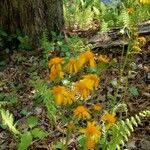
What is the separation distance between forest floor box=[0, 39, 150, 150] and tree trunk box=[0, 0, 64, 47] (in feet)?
0.86

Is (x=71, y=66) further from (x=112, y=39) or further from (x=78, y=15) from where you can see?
(x=78, y=15)

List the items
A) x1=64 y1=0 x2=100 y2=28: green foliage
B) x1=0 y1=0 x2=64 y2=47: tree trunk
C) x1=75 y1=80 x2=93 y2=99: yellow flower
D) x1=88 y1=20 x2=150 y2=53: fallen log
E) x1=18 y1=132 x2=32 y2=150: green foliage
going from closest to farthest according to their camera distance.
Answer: x1=75 y1=80 x2=93 y2=99: yellow flower < x1=18 y1=132 x2=32 y2=150: green foliage < x1=88 y1=20 x2=150 y2=53: fallen log < x1=0 y1=0 x2=64 y2=47: tree trunk < x1=64 y1=0 x2=100 y2=28: green foliage

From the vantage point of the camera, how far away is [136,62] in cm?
442

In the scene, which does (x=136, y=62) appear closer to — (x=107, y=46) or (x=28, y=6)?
(x=107, y=46)

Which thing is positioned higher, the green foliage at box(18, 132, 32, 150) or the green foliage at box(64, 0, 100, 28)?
the green foliage at box(64, 0, 100, 28)

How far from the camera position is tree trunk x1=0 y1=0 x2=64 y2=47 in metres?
5.03

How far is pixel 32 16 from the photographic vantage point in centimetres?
505

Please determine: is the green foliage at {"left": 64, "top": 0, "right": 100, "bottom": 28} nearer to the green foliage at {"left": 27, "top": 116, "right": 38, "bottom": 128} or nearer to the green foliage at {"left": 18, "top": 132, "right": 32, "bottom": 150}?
the green foliage at {"left": 27, "top": 116, "right": 38, "bottom": 128}

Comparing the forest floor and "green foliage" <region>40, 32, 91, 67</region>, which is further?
"green foliage" <region>40, 32, 91, 67</region>

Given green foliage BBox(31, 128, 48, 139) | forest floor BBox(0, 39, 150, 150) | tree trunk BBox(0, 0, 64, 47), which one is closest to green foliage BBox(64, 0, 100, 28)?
tree trunk BBox(0, 0, 64, 47)

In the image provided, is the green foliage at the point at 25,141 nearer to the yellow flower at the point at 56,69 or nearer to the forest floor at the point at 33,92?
the forest floor at the point at 33,92

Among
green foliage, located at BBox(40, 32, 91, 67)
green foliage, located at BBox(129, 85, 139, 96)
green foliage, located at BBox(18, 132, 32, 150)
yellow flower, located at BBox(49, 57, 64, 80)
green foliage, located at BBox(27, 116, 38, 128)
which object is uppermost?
yellow flower, located at BBox(49, 57, 64, 80)

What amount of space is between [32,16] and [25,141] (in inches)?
81.8

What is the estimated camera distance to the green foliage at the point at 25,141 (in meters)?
3.29
